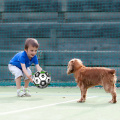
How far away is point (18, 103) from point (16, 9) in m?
3.30

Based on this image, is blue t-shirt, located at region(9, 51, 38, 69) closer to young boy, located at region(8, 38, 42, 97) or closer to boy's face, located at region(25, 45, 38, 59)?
young boy, located at region(8, 38, 42, 97)

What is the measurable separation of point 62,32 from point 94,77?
261 cm

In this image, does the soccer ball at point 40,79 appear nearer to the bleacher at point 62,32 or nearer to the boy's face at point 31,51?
the boy's face at point 31,51

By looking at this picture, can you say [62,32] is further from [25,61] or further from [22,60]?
[22,60]

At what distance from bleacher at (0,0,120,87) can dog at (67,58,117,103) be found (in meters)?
2.03

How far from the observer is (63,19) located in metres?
6.93

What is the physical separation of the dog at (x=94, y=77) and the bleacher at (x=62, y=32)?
203 centimetres

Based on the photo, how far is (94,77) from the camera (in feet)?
14.6

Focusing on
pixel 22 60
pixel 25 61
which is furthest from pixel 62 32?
pixel 22 60

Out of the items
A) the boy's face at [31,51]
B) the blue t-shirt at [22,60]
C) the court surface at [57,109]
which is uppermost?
the boy's face at [31,51]

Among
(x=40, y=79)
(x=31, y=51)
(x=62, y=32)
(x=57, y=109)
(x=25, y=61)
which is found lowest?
(x=57, y=109)

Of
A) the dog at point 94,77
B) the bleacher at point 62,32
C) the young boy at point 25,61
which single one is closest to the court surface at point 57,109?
the dog at point 94,77

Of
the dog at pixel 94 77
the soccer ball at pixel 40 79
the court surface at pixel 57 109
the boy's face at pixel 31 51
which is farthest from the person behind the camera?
the boy's face at pixel 31 51

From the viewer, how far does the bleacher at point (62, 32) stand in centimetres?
670
